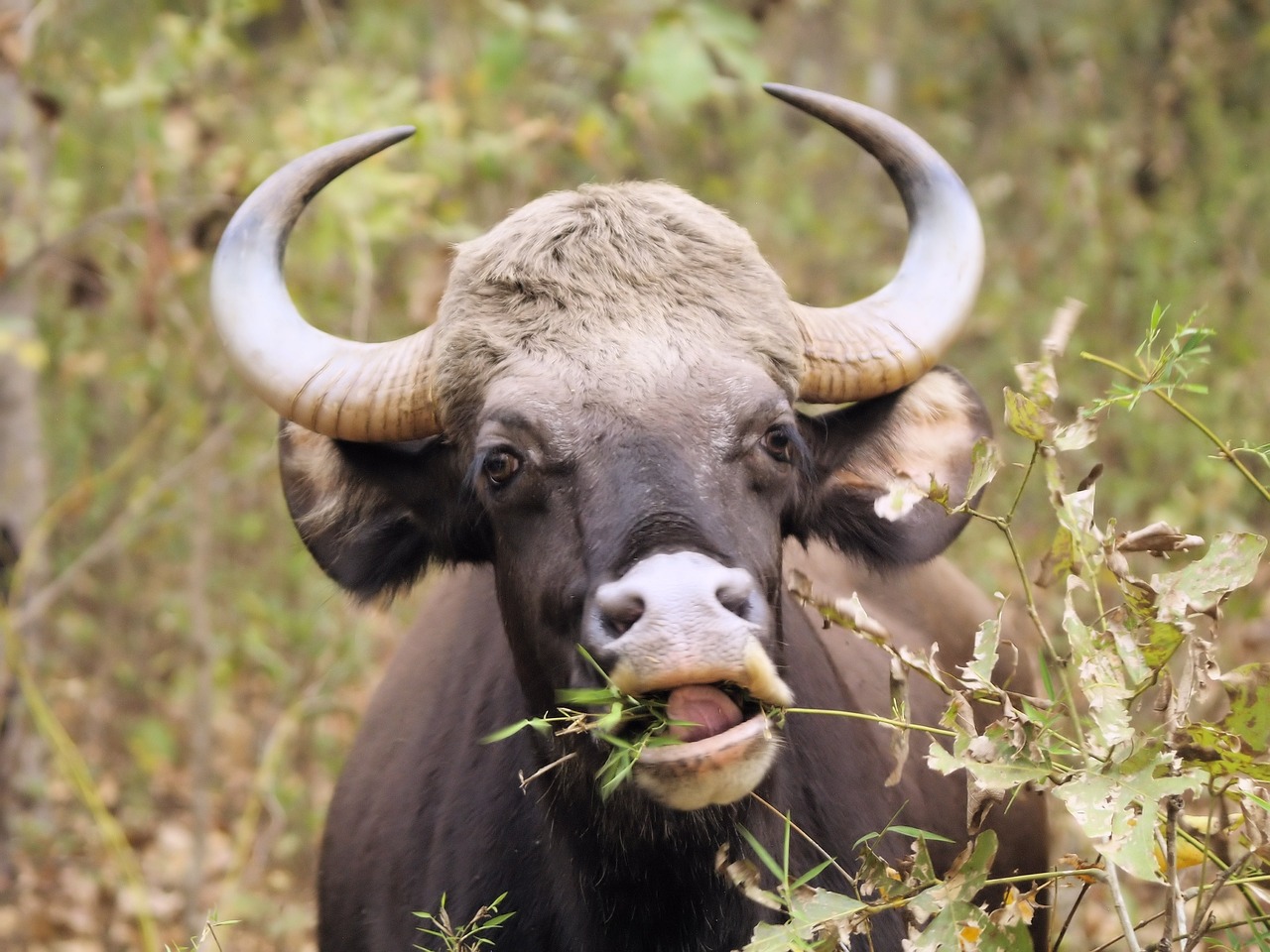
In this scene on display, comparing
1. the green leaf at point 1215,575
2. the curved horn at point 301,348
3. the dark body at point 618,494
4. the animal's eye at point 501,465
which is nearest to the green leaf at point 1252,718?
the green leaf at point 1215,575

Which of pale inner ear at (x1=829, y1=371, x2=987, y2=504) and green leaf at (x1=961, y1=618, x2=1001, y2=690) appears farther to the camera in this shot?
pale inner ear at (x1=829, y1=371, x2=987, y2=504)

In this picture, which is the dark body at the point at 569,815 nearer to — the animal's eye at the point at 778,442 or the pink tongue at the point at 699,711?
the pink tongue at the point at 699,711

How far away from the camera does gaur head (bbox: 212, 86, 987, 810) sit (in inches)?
117

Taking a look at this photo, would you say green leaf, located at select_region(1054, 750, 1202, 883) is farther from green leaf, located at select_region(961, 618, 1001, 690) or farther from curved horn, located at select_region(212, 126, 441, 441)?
curved horn, located at select_region(212, 126, 441, 441)

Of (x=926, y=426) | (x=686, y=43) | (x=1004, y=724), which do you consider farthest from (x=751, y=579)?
(x=686, y=43)

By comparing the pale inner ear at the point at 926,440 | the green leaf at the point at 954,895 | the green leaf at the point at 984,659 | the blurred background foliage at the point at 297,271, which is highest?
the green leaf at the point at 984,659

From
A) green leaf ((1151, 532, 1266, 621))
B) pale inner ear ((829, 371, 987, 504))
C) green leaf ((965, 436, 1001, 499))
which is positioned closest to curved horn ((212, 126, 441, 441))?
pale inner ear ((829, 371, 987, 504))

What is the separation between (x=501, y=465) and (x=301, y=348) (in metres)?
0.77

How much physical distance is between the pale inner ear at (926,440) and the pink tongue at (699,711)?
1175 millimetres

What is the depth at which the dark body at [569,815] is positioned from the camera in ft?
12.0

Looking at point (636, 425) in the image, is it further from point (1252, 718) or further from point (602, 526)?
point (1252, 718)

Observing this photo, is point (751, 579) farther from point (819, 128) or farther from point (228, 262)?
point (819, 128)

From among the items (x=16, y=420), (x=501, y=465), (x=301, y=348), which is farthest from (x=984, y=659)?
(x=16, y=420)

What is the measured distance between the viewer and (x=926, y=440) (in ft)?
13.4
